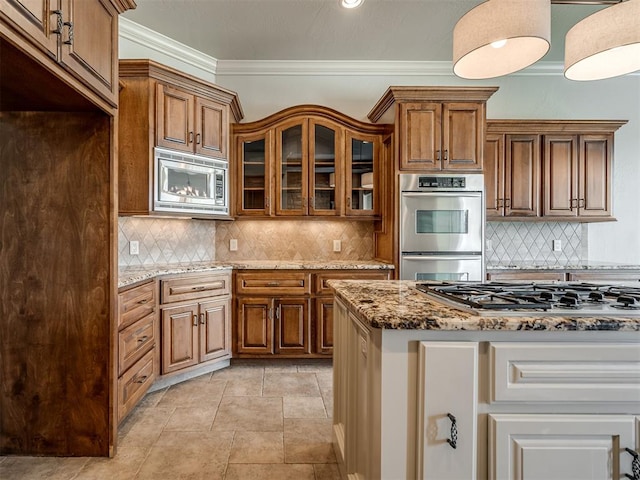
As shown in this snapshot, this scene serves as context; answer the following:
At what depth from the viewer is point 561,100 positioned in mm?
4113

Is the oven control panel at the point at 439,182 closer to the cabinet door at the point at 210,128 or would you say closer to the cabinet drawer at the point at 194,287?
the cabinet door at the point at 210,128

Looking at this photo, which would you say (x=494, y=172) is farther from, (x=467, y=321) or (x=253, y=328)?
(x=467, y=321)

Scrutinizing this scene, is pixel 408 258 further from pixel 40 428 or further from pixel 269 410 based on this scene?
pixel 40 428

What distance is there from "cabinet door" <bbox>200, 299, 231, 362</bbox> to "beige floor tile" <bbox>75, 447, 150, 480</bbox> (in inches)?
41.6

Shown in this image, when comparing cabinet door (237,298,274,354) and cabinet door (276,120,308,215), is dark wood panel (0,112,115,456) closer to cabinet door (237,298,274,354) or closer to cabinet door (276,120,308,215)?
cabinet door (237,298,274,354)

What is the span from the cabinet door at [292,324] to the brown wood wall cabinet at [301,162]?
0.86m

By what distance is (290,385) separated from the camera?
295 centimetres

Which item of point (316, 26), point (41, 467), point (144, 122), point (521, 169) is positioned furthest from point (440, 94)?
point (41, 467)

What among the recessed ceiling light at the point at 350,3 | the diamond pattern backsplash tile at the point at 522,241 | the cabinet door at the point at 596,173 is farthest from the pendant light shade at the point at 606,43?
the diamond pattern backsplash tile at the point at 522,241

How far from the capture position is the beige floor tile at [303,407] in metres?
2.45

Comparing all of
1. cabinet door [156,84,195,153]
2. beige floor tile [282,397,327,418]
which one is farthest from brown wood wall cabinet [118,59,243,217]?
beige floor tile [282,397,327,418]

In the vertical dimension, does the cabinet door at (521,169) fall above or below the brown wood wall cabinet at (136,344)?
above

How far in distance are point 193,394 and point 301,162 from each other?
2.20 meters

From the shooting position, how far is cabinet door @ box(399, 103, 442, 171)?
3.26 meters
